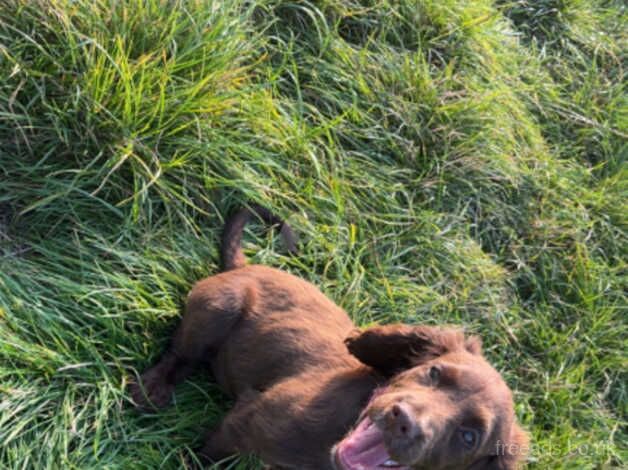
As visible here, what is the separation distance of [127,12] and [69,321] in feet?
4.50

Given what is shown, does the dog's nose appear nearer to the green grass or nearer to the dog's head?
the dog's head

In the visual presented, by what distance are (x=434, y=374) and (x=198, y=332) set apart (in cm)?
102

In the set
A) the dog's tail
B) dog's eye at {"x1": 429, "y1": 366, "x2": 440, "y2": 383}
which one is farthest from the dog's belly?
dog's eye at {"x1": 429, "y1": 366, "x2": 440, "y2": 383}

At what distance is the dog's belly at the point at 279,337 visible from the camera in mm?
2893

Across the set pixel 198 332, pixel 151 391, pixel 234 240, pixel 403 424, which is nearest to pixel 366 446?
pixel 403 424

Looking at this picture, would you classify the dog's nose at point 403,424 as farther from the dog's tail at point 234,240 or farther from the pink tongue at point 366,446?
the dog's tail at point 234,240

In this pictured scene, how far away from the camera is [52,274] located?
286 centimetres

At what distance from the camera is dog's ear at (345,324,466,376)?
273cm

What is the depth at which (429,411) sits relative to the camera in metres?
2.41

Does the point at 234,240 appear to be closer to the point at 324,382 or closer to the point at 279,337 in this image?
the point at 279,337

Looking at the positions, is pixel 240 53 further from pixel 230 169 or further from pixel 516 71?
pixel 516 71

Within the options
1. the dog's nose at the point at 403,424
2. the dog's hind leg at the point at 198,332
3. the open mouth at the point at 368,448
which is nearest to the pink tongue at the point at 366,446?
the open mouth at the point at 368,448

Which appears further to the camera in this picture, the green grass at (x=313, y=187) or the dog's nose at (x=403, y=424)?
the green grass at (x=313, y=187)

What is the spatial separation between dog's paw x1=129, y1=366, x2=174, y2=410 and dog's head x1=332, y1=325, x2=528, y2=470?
2.83 ft
